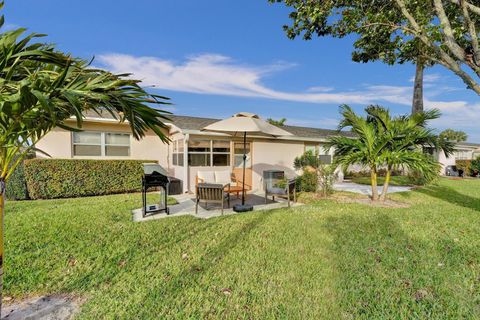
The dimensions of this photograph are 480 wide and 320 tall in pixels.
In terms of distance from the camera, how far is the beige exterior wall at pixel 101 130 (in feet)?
35.7

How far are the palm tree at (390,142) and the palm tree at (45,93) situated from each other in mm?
8200

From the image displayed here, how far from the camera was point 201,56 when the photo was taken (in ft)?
48.5

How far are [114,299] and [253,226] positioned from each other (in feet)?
11.4

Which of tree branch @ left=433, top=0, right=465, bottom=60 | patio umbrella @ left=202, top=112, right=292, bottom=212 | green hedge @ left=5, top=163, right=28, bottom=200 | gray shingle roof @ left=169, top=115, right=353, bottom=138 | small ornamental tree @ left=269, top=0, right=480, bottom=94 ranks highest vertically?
small ornamental tree @ left=269, top=0, right=480, bottom=94

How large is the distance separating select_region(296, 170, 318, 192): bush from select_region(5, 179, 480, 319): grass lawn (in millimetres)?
4278

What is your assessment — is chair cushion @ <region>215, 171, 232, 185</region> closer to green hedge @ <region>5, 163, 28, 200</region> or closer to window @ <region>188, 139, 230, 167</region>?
window @ <region>188, 139, 230, 167</region>

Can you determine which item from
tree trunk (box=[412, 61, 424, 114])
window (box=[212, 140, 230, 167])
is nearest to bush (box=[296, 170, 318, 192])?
window (box=[212, 140, 230, 167])

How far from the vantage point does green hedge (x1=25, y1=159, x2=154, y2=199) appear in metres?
9.70

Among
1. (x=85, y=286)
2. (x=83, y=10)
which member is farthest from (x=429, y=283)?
(x=83, y=10)

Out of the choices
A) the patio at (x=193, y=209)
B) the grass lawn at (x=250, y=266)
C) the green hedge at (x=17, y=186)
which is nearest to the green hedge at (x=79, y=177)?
the green hedge at (x=17, y=186)

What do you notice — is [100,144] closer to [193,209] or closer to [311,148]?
[193,209]

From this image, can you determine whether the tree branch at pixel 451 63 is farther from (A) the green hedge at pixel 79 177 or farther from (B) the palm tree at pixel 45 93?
(A) the green hedge at pixel 79 177

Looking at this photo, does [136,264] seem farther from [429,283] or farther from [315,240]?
[429,283]

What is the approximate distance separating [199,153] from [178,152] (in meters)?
1.29
